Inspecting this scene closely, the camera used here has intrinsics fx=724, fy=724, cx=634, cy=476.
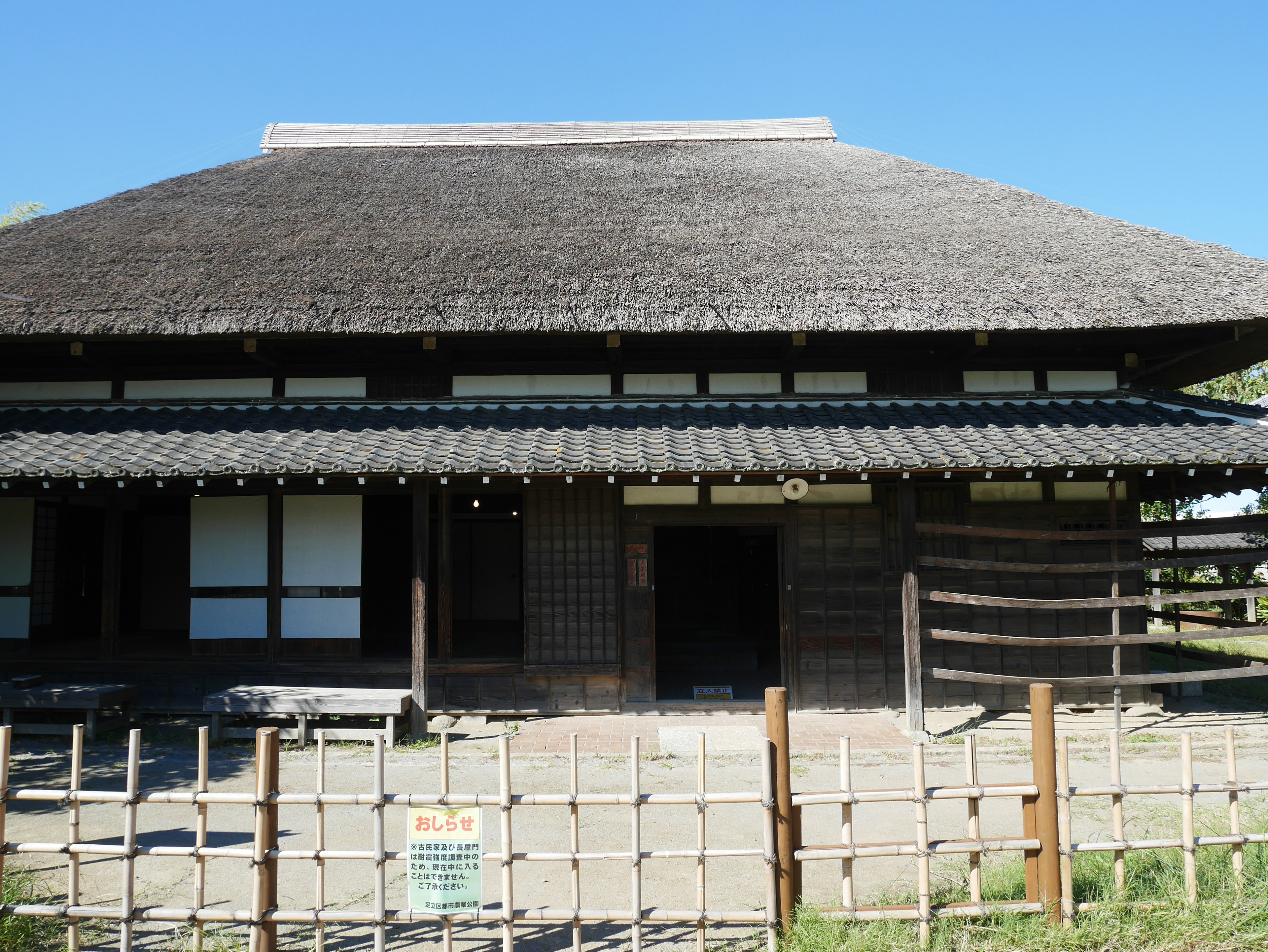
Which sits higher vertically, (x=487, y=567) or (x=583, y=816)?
(x=487, y=567)

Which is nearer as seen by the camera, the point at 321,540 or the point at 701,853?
the point at 701,853

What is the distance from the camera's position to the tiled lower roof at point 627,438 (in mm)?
6363

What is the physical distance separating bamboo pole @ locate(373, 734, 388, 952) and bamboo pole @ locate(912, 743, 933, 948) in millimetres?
2299

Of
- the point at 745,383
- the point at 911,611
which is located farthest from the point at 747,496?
the point at 911,611

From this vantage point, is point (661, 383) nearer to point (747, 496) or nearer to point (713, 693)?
point (747, 496)

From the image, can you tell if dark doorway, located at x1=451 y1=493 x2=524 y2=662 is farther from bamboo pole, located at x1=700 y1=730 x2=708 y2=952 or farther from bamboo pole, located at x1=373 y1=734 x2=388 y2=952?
bamboo pole, located at x1=700 y1=730 x2=708 y2=952

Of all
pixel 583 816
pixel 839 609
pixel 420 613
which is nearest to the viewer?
pixel 583 816

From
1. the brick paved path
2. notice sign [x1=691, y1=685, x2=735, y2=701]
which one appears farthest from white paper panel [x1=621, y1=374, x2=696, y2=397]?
the brick paved path

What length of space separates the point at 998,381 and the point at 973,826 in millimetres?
6007

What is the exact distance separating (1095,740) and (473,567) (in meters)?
9.42

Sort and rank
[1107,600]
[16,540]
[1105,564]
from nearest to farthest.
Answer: [1107,600] < [1105,564] < [16,540]

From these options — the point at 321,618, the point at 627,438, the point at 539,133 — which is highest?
the point at 539,133

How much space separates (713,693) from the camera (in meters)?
8.13

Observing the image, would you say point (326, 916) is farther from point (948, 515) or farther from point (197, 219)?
point (197, 219)
